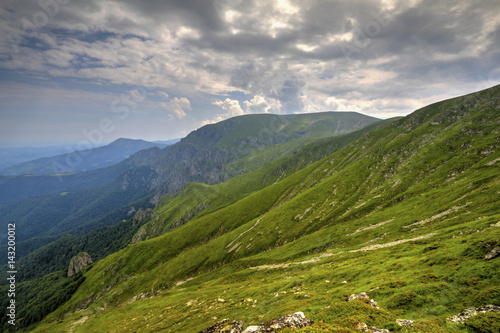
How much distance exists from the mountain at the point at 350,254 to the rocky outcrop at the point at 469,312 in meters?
0.64

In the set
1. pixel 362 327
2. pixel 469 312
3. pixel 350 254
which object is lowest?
pixel 350 254

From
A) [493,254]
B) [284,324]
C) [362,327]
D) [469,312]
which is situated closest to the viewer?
[362,327]

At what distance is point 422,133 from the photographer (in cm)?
14712

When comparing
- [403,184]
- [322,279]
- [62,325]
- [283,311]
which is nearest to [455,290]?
[283,311]

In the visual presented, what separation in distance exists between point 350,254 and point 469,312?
4343cm

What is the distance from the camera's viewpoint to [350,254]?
57.5 metres

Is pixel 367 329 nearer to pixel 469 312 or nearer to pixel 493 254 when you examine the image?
pixel 469 312

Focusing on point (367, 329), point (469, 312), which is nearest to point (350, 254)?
point (469, 312)

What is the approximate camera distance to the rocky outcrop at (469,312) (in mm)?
16516

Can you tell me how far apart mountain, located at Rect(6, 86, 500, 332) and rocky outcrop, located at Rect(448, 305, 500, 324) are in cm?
64

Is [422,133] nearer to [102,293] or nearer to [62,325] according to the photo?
[62,325]

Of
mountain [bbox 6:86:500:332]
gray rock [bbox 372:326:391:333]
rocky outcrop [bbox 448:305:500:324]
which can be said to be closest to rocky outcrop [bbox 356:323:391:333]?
gray rock [bbox 372:326:391:333]

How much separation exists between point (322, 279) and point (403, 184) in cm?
8542

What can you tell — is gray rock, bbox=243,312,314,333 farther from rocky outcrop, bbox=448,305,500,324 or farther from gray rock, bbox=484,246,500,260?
gray rock, bbox=484,246,500,260
